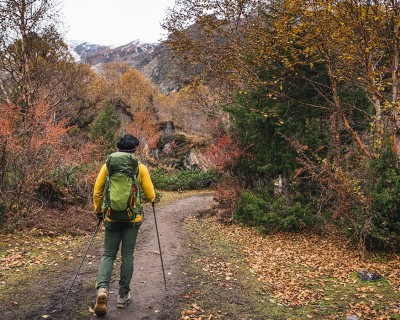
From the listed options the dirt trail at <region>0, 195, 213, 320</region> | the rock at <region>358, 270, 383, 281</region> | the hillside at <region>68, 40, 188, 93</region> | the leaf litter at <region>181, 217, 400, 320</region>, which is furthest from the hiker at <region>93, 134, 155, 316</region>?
the hillside at <region>68, 40, 188, 93</region>

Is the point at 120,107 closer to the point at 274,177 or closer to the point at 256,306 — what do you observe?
the point at 274,177

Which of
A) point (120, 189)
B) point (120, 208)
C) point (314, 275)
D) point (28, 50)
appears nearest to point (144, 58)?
point (28, 50)

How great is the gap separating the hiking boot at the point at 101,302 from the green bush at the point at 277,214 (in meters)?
6.31

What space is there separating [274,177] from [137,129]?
21276 mm

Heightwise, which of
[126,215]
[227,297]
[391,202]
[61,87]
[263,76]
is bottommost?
[227,297]

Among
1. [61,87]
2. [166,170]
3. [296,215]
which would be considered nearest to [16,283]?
[296,215]

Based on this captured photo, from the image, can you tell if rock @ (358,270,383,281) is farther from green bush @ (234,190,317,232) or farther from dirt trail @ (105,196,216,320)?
dirt trail @ (105,196,216,320)

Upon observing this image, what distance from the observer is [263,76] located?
1092 cm

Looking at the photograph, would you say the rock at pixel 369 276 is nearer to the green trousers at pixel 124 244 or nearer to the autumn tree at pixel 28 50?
the green trousers at pixel 124 244

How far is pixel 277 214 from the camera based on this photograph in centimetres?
984

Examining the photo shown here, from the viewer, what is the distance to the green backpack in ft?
13.7

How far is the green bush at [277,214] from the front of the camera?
31.3ft

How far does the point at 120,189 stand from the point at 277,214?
6.68 metres

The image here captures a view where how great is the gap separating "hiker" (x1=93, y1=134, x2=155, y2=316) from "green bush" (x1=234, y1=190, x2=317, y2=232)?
5917mm
